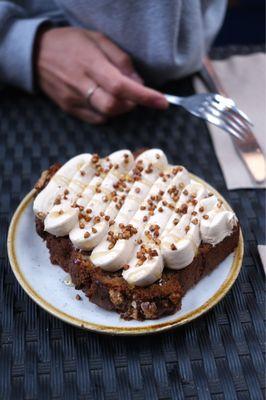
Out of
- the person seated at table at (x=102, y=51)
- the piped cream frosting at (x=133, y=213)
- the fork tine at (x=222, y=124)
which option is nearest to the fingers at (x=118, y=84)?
the person seated at table at (x=102, y=51)

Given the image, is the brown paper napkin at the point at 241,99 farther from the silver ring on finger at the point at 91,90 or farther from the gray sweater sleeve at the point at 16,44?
the gray sweater sleeve at the point at 16,44

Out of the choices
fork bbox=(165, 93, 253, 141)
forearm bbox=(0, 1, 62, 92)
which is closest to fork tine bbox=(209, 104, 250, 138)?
fork bbox=(165, 93, 253, 141)

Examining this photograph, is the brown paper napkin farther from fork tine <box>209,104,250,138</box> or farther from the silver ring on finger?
the silver ring on finger

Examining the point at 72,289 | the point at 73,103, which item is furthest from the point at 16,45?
the point at 72,289

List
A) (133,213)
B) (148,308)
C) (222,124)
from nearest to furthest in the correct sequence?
(148,308)
(133,213)
(222,124)

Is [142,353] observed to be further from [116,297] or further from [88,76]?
[88,76]

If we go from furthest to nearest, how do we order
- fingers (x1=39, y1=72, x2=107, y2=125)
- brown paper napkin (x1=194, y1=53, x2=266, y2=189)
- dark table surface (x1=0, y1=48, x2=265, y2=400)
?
fingers (x1=39, y1=72, x2=107, y2=125) < brown paper napkin (x1=194, y1=53, x2=266, y2=189) < dark table surface (x1=0, y1=48, x2=265, y2=400)
